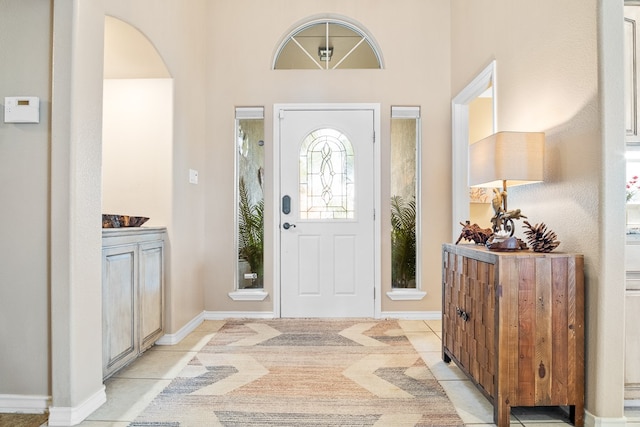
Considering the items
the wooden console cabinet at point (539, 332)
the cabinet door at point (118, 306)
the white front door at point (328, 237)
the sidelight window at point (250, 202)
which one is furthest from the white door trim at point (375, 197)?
the wooden console cabinet at point (539, 332)

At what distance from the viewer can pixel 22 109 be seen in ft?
6.40

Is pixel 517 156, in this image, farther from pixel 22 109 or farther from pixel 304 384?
pixel 22 109

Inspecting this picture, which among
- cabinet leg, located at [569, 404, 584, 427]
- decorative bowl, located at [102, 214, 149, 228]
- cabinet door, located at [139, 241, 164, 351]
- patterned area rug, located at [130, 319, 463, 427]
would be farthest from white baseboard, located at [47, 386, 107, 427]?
cabinet leg, located at [569, 404, 584, 427]

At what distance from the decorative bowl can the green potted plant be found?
3.70 ft

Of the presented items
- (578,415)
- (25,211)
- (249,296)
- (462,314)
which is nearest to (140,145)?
(25,211)

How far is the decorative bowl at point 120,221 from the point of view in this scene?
2.52 m

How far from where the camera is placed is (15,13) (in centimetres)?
197

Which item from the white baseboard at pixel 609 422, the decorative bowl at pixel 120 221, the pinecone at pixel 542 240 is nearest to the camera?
the white baseboard at pixel 609 422

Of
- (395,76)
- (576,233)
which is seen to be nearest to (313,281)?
(395,76)

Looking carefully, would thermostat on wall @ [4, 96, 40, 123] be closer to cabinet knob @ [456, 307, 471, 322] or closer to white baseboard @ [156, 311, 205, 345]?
white baseboard @ [156, 311, 205, 345]

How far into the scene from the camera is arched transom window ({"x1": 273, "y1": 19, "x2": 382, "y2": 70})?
12.9ft

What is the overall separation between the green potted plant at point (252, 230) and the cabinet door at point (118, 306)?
1.42 meters

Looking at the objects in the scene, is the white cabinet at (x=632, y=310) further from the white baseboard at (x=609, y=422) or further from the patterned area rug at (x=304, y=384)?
the patterned area rug at (x=304, y=384)

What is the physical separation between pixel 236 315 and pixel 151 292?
1.17 metres
